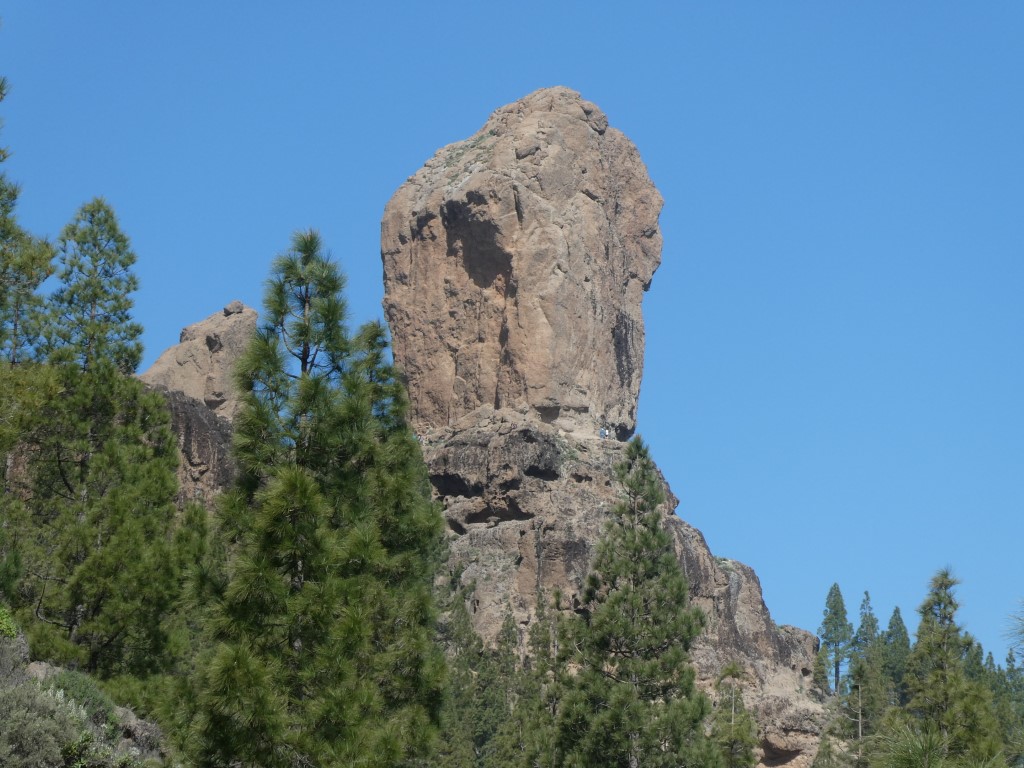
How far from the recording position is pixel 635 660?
38.2 meters

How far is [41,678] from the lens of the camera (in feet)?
78.5

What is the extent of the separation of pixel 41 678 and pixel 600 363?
90987 millimetres

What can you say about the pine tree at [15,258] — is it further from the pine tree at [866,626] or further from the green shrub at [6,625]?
the pine tree at [866,626]

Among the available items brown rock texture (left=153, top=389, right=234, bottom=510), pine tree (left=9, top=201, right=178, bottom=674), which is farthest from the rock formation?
pine tree (left=9, top=201, right=178, bottom=674)

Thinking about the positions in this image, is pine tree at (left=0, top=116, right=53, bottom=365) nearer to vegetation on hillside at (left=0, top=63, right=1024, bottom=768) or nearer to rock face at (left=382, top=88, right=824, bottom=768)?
vegetation on hillside at (left=0, top=63, right=1024, bottom=768)

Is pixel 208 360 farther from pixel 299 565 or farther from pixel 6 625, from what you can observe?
pixel 299 565

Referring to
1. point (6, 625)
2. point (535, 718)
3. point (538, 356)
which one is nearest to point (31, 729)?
point (6, 625)

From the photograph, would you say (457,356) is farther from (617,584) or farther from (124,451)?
(124,451)

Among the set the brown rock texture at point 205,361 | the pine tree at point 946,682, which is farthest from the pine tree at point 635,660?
the brown rock texture at point 205,361

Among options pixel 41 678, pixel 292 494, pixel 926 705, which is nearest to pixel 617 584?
pixel 926 705

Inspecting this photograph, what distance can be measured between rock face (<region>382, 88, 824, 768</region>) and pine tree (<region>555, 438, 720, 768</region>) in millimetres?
49979

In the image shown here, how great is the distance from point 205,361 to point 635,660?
280 feet

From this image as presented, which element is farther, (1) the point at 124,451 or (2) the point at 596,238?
(2) the point at 596,238

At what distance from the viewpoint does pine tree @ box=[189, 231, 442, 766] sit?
58.6ft
